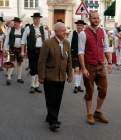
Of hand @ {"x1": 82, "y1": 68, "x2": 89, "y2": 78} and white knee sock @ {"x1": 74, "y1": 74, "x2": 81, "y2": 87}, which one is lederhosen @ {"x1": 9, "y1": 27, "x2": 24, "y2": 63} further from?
hand @ {"x1": 82, "y1": 68, "x2": 89, "y2": 78}

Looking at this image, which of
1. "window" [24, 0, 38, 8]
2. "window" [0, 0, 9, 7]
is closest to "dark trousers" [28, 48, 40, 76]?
"window" [24, 0, 38, 8]

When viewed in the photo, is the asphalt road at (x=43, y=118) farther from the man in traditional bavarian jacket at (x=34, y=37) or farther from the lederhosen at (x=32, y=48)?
the man in traditional bavarian jacket at (x=34, y=37)

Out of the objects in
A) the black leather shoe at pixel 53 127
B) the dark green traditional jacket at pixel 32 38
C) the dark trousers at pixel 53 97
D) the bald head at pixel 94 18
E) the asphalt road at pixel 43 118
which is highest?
the bald head at pixel 94 18

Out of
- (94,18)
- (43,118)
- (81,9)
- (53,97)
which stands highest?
(94,18)

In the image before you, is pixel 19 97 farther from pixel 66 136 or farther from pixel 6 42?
pixel 66 136

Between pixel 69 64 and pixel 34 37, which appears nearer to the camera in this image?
pixel 69 64

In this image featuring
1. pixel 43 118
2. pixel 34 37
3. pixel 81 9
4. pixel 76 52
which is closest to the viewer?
pixel 43 118

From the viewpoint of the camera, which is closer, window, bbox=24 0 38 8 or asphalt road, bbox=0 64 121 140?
asphalt road, bbox=0 64 121 140

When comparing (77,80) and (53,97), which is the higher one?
(53,97)

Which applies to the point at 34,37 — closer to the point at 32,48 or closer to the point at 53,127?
the point at 32,48

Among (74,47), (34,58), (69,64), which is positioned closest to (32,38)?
(34,58)

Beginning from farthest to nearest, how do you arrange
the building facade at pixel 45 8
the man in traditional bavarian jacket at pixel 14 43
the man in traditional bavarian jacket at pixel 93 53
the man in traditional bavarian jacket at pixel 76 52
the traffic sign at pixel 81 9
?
the building facade at pixel 45 8
the traffic sign at pixel 81 9
the man in traditional bavarian jacket at pixel 14 43
the man in traditional bavarian jacket at pixel 76 52
the man in traditional bavarian jacket at pixel 93 53

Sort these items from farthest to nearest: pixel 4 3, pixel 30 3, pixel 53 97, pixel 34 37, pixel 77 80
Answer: pixel 4 3 → pixel 30 3 → pixel 77 80 → pixel 34 37 → pixel 53 97

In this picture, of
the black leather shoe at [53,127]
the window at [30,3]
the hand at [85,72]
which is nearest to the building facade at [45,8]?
the window at [30,3]
